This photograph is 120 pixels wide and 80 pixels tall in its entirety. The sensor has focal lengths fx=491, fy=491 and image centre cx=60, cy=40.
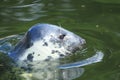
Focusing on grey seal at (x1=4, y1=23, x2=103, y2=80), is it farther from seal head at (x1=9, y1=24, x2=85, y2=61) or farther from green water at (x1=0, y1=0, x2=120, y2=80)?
green water at (x1=0, y1=0, x2=120, y2=80)

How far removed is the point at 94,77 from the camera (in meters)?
5.34

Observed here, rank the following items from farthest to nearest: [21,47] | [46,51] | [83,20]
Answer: [83,20], [21,47], [46,51]

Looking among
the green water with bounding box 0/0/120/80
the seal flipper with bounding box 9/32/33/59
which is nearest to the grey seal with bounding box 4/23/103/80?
the seal flipper with bounding box 9/32/33/59

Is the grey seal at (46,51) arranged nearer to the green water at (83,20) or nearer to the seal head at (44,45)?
the seal head at (44,45)

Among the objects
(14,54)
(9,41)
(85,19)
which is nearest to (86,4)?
(85,19)

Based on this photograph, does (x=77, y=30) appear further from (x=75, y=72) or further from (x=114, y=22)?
(x=75, y=72)

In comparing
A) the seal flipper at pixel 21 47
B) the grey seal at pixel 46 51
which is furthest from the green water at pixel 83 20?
the seal flipper at pixel 21 47

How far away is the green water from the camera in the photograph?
590cm

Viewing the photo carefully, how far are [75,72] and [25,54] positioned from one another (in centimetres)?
71

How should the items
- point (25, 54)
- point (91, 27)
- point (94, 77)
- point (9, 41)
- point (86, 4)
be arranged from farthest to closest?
point (86, 4), point (91, 27), point (9, 41), point (25, 54), point (94, 77)

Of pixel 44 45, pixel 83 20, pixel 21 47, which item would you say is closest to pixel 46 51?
pixel 44 45

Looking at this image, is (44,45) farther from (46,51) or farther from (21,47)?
(21,47)

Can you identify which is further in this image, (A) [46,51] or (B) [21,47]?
(B) [21,47]

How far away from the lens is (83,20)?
744 cm
